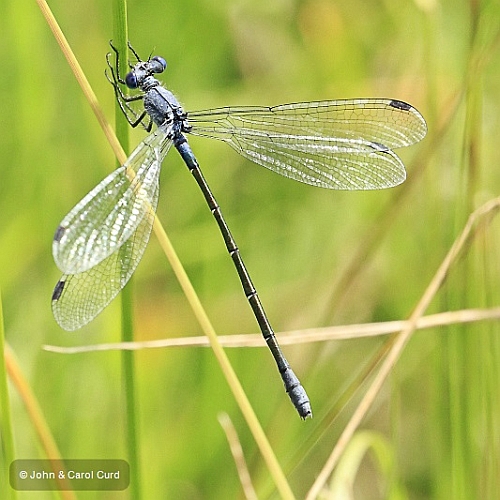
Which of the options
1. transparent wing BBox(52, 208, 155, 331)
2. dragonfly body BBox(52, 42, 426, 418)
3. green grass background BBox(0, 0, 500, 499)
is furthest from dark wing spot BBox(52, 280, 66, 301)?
green grass background BBox(0, 0, 500, 499)

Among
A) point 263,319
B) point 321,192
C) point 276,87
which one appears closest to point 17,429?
point 263,319

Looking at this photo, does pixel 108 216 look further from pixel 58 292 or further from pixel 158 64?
pixel 158 64

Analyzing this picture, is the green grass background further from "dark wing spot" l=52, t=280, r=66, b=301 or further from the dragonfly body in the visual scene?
"dark wing spot" l=52, t=280, r=66, b=301

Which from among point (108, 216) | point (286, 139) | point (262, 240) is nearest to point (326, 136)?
point (286, 139)

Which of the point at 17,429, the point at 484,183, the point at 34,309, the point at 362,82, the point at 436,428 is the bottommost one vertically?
the point at 436,428

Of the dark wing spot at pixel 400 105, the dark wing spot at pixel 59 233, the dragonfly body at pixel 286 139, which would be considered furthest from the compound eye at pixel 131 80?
the dark wing spot at pixel 400 105

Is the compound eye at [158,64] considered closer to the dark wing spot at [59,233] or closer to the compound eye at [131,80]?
the compound eye at [131,80]

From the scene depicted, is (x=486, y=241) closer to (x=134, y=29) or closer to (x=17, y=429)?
(x=17, y=429)
